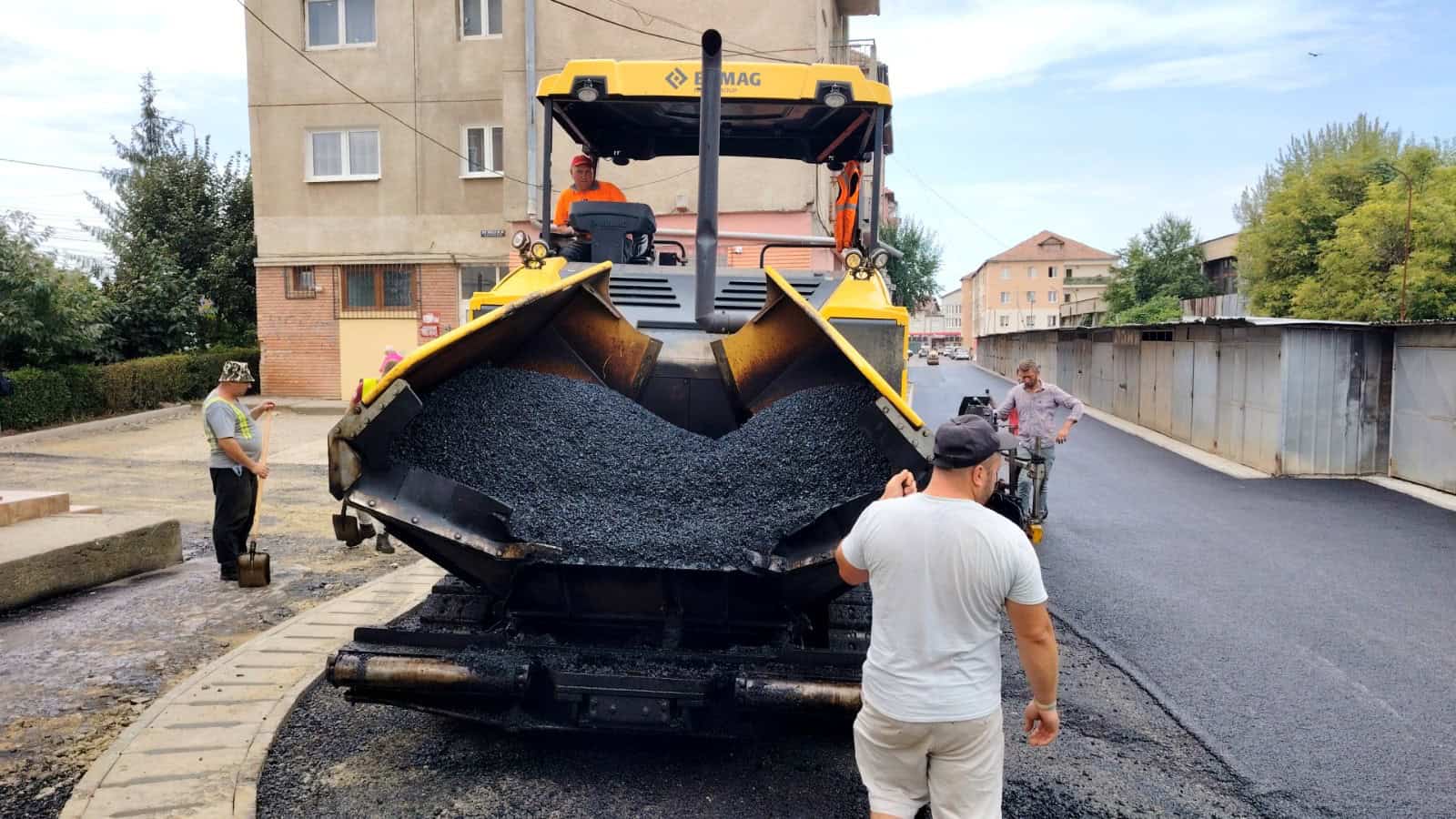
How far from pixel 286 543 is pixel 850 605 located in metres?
5.67

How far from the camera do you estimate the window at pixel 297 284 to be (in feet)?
68.0

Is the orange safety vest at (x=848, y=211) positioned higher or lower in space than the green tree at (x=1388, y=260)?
lower

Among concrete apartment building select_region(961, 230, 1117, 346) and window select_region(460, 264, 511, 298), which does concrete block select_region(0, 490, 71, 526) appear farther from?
concrete apartment building select_region(961, 230, 1117, 346)

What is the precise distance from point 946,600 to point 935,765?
0.44 m

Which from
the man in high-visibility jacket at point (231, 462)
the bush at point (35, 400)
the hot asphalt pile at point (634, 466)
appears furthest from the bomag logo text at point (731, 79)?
the bush at point (35, 400)

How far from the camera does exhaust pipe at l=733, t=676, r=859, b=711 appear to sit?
3.55 meters

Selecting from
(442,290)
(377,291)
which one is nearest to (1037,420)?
(442,290)

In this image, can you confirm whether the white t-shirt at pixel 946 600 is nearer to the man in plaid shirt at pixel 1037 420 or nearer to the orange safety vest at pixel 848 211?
the orange safety vest at pixel 848 211

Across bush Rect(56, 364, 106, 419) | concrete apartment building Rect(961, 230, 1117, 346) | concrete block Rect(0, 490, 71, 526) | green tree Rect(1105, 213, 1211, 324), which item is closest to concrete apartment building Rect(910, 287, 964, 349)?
concrete apartment building Rect(961, 230, 1117, 346)

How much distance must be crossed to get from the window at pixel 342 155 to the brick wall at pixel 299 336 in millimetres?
1878

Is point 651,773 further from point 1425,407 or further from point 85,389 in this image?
point 85,389

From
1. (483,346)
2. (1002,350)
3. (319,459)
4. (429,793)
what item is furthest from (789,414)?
(1002,350)

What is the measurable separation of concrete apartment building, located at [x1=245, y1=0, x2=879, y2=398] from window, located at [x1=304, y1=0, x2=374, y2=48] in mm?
25

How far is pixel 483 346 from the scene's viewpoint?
397 cm
